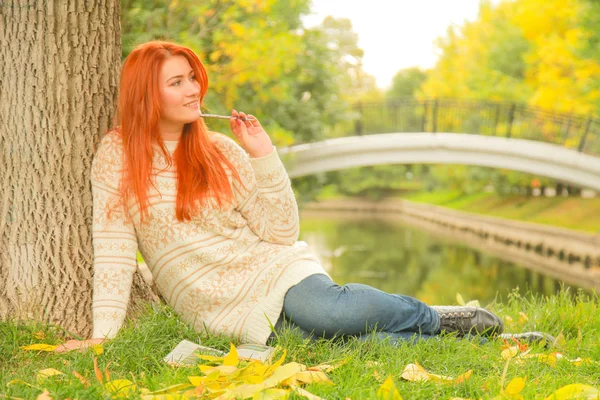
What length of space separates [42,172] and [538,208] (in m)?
18.3

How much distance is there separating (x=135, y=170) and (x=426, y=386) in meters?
1.18

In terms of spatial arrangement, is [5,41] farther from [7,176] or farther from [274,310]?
[274,310]

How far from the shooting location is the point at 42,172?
99.2 inches

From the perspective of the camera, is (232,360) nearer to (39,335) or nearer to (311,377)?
(311,377)

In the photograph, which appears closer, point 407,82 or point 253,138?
point 253,138

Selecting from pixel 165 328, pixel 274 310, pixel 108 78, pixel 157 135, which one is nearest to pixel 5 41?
pixel 108 78

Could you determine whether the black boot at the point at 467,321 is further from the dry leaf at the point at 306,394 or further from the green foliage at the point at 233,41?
the green foliage at the point at 233,41

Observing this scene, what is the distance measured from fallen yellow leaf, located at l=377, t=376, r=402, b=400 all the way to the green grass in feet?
0.08

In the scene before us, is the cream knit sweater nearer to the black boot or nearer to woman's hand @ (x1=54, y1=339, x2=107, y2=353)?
woman's hand @ (x1=54, y1=339, x2=107, y2=353)

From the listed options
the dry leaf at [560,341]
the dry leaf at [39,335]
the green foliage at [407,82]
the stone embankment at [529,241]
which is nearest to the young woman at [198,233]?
the dry leaf at [39,335]

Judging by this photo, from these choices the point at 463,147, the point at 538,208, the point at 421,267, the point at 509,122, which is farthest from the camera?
the point at 538,208

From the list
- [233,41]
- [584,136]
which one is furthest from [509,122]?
[233,41]

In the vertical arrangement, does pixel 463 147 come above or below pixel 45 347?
below

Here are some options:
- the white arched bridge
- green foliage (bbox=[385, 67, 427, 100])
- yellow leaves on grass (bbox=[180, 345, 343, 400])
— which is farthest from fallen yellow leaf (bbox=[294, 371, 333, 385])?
green foliage (bbox=[385, 67, 427, 100])
